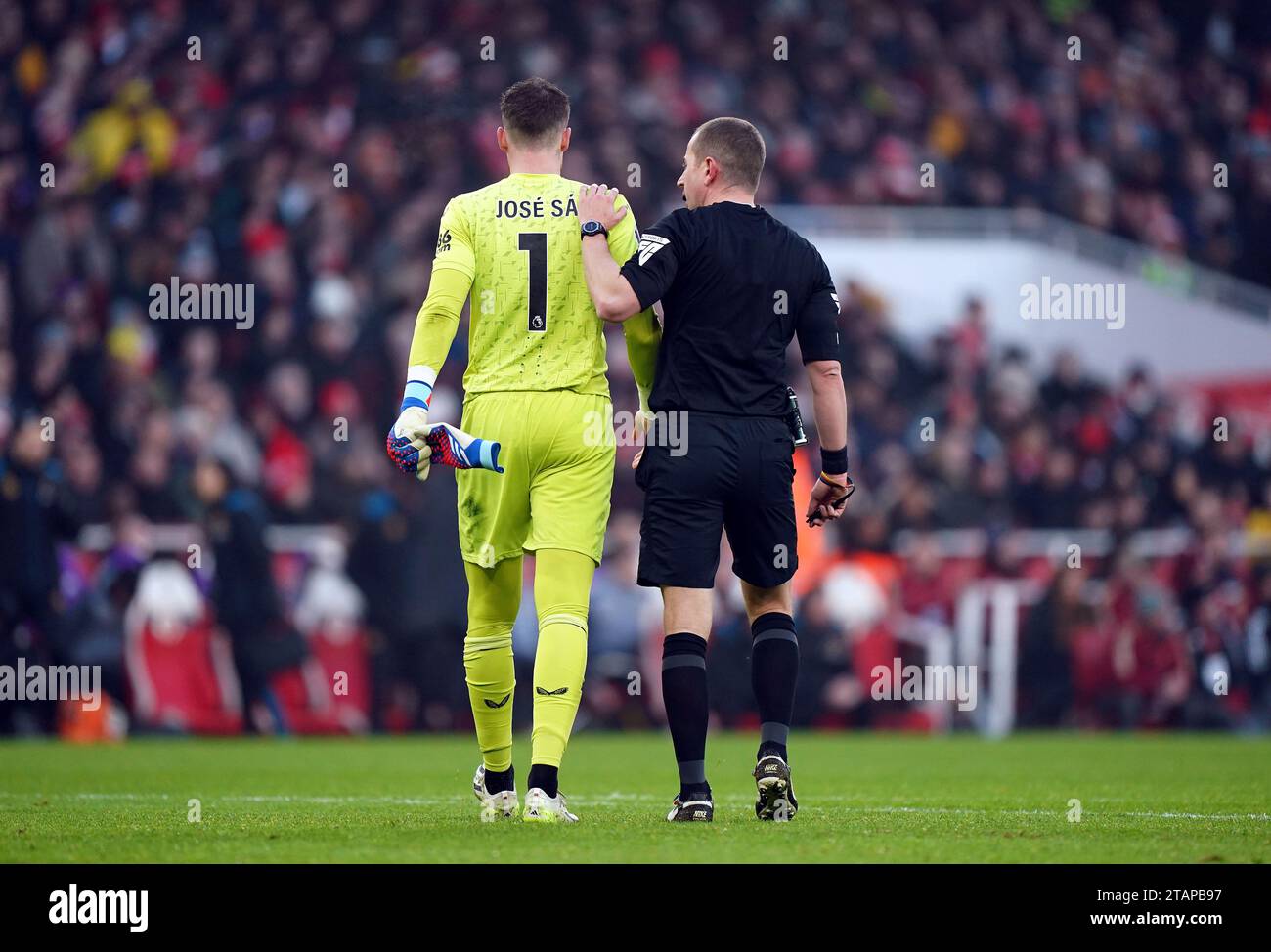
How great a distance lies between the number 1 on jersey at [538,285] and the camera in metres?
5.73

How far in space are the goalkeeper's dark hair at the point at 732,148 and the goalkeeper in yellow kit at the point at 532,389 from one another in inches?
16.0

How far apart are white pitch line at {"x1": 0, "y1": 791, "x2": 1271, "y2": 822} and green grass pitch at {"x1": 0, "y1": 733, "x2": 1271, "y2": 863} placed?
0.01 metres

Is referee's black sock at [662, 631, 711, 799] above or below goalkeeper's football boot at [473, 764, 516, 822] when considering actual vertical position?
above

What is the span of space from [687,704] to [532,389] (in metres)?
1.10

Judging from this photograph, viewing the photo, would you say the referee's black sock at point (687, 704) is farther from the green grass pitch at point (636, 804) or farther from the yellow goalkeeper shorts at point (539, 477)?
the yellow goalkeeper shorts at point (539, 477)

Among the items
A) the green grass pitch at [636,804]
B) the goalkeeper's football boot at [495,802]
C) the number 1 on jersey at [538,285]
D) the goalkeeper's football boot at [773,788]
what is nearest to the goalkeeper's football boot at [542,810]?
the green grass pitch at [636,804]

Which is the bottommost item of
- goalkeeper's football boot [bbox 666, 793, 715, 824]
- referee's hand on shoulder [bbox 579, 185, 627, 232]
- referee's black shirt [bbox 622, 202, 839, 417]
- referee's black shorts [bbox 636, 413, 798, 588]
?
goalkeeper's football boot [bbox 666, 793, 715, 824]

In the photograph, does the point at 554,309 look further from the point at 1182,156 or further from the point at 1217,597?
the point at 1182,156

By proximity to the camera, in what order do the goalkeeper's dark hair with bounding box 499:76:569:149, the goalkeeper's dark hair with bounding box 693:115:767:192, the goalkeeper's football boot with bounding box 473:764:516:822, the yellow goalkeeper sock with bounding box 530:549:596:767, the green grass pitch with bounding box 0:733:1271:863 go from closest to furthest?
the green grass pitch with bounding box 0:733:1271:863 → the yellow goalkeeper sock with bounding box 530:549:596:767 → the goalkeeper's football boot with bounding box 473:764:516:822 → the goalkeeper's dark hair with bounding box 499:76:569:149 → the goalkeeper's dark hair with bounding box 693:115:767:192

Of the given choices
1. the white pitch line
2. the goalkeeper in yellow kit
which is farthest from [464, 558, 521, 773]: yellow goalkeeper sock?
the white pitch line

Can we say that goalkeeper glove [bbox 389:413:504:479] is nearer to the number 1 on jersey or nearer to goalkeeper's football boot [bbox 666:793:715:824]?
the number 1 on jersey

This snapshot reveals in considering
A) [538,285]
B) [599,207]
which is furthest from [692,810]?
[599,207]

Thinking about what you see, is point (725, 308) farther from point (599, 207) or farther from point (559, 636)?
point (559, 636)

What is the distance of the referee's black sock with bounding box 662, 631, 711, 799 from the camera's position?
568 centimetres
